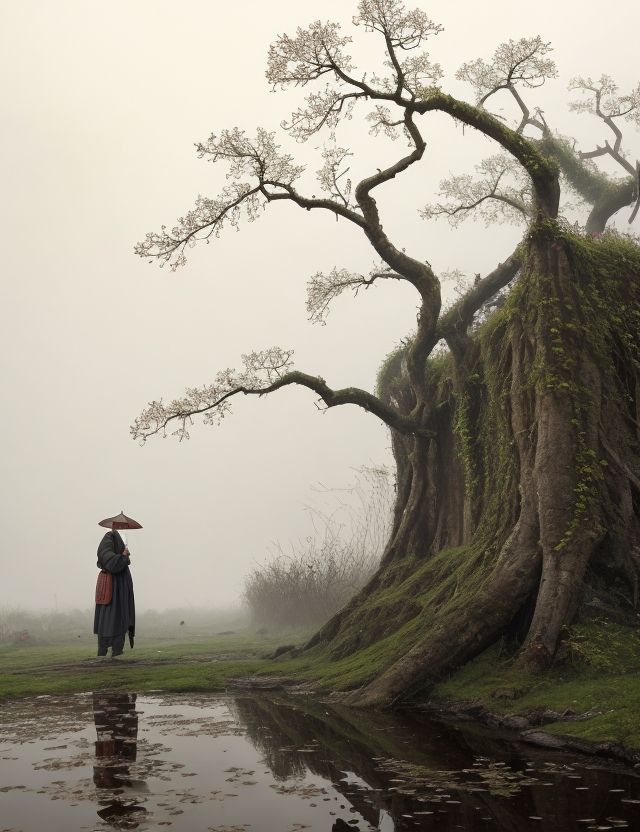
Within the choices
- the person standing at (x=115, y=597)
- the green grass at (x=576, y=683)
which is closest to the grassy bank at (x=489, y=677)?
the green grass at (x=576, y=683)

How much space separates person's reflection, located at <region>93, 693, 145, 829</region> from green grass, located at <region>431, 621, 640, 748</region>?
3.39 m

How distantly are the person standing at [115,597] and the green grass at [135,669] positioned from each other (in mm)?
498

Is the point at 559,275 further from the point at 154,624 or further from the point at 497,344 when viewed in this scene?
the point at 154,624

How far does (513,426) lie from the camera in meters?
10.4

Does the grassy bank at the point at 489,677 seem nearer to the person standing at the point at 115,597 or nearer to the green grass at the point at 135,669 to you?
the green grass at the point at 135,669

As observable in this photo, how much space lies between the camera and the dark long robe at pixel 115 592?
14.4m

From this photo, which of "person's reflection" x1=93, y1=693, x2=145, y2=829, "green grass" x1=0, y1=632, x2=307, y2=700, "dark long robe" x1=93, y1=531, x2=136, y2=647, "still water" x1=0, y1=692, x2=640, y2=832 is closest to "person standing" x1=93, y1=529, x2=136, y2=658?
"dark long robe" x1=93, y1=531, x2=136, y2=647

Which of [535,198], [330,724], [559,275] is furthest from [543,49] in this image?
[330,724]

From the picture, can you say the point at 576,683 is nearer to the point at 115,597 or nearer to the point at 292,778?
the point at 292,778

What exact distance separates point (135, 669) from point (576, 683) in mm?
7679

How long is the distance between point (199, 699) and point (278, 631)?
12.5m

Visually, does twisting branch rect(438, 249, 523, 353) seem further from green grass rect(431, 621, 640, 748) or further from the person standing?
the person standing

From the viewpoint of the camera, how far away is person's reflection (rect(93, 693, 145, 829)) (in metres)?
4.37

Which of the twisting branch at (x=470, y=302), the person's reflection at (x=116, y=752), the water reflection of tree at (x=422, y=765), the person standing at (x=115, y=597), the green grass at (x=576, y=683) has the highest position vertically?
the twisting branch at (x=470, y=302)
